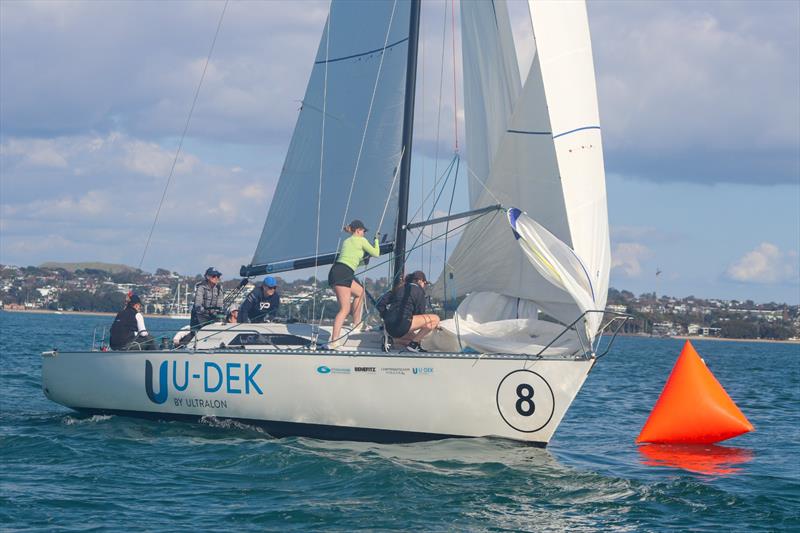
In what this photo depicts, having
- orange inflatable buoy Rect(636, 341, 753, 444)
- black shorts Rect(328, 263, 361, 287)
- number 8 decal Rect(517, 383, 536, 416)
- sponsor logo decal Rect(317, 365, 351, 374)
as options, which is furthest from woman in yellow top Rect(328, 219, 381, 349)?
orange inflatable buoy Rect(636, 341, 753, 444)

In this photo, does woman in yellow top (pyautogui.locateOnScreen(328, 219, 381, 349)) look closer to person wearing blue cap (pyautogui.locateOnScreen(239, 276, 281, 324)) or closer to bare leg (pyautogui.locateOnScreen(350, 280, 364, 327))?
bare leg (pyautogui.locateOnScreen(350, 280, 364, 327))

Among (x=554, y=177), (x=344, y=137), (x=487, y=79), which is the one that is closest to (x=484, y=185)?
(x=554, y=177)

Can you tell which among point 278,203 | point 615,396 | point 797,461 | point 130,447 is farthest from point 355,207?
point 615,396

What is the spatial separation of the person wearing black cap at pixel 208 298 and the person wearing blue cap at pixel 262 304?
1.06 ft

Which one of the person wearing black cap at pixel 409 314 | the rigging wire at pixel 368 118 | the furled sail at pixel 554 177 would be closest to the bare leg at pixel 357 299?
the person wearing black cap at pixel 409 314

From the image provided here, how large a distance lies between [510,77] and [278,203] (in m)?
3.53

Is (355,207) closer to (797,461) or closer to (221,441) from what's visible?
(221,441)

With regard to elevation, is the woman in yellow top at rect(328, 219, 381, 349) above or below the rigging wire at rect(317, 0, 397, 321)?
below

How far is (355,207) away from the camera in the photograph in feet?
41.0

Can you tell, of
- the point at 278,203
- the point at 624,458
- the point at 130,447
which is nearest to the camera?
the point at 130,447

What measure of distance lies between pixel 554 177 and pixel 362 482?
385cm

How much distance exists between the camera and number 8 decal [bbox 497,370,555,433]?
9859 millimetres

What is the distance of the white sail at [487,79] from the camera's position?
11.9 meters

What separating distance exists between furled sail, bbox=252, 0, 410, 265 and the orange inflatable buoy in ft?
12.0
